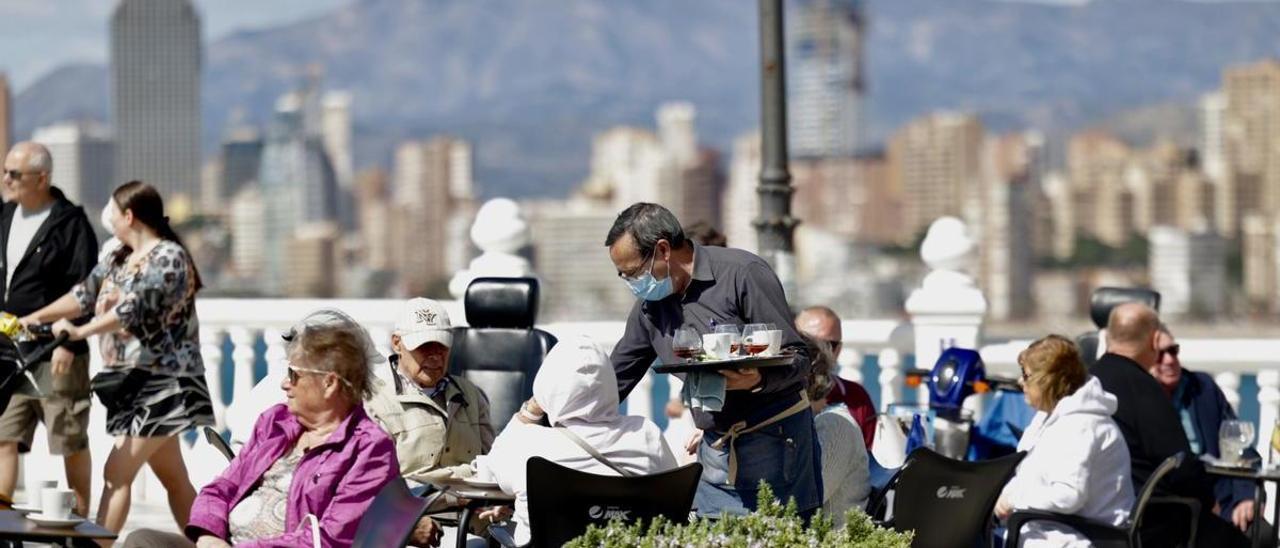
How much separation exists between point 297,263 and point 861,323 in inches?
7138

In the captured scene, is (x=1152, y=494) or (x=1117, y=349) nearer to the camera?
(x=1152, y=494)

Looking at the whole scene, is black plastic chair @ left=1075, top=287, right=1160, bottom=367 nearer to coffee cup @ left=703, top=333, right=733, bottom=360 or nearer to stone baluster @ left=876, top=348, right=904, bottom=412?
stone baluster @ left=876, top=348, right=904, bottom=412

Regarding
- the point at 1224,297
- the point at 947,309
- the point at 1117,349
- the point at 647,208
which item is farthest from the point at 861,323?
the point at 1224,297

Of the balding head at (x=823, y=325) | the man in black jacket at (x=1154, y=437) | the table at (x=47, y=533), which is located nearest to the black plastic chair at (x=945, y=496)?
the man in black jacket at (x=1154, y=437)

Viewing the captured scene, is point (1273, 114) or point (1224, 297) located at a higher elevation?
point (1273, 114)

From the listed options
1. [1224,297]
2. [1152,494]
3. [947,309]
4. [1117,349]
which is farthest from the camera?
[1224,297]

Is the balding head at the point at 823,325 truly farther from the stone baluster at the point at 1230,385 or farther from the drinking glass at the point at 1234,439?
the stone baluster at the point at 1230,385

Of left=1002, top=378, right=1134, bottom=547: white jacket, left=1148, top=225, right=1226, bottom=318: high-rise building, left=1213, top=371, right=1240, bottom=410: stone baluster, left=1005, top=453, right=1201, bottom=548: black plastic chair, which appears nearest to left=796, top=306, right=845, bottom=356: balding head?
left=1002, top=378, right=1134, bottom=547: white jacket

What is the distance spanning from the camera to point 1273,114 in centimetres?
19712

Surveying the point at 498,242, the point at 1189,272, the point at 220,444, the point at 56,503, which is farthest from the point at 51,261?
the point at 1189,272

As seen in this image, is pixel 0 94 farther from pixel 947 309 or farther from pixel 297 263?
pixel 947 309

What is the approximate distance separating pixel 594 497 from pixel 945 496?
111 centimetres

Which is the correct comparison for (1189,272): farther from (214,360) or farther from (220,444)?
(220,444)

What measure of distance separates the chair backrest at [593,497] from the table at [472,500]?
0.35 metres
